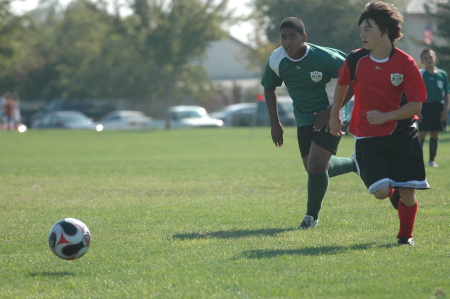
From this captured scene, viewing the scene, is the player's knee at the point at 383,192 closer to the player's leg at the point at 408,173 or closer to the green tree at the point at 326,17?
the player's leg at the point at 408,173

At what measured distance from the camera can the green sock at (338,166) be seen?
709cm

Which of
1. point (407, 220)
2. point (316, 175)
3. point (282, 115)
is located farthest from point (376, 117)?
point (282, 115)

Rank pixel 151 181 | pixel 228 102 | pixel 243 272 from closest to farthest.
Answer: pixel 243 272, pixel 151 181, pixel 228 102

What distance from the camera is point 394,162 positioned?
5.31 meters

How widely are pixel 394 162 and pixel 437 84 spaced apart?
7.14 metres

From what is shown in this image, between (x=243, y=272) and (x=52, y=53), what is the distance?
203 ft

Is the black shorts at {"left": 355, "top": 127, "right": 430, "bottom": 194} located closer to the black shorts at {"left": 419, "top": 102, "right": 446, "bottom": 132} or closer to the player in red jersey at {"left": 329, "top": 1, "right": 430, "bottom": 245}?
the player in red jersey at {"left": 329, "top": 1, "right": 430, "bottom": 245}

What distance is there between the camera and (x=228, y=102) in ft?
187

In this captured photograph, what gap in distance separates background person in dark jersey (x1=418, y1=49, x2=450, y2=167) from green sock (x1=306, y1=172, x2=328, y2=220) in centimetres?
577

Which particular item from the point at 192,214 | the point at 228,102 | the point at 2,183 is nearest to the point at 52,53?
the point at 228,102

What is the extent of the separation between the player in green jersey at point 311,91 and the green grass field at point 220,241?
17.5 inches

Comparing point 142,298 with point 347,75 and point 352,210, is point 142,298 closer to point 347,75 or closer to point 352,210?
point 347,75

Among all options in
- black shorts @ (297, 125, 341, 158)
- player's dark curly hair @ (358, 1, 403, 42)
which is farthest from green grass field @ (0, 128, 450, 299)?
player's dark curly hair @ (358, 1, 403, 42)

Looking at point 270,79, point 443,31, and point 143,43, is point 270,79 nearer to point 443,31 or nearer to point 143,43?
point 443,31
